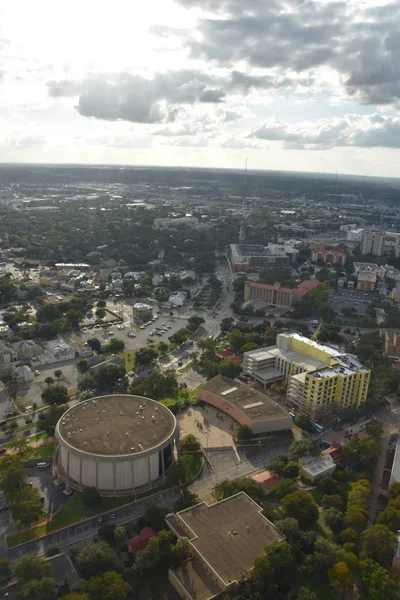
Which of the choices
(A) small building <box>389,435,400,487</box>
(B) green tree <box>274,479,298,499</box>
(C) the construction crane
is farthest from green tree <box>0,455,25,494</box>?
(A) small building <box>389,435,400,487</box>

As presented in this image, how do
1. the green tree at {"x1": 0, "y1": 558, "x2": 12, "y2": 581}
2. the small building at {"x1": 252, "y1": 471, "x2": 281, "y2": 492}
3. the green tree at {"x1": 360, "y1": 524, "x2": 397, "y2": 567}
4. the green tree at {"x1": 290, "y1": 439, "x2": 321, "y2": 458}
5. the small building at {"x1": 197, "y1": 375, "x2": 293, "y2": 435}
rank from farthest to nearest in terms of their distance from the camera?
the small building at {"x1": 197, "y1": 375, "x2": 293, "y2": 435} < the green tree at {"x1": 290, "y1": 439, "x2": 321, "y2": 458} < the small building at {"x1": 252, "y1": 471, "x2": 281, "y2": 492} < the green tree at {"x1": 360, "y1": 524, "x2": 397, "y2": 567} < the green tree at {"x1": 0, "y1": 558, "x2": 12, "y2": 581}

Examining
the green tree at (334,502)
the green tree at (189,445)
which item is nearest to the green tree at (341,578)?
the green tree at (334,502)

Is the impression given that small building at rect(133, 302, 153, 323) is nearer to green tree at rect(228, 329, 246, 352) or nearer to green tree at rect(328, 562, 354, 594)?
green tree at rect(228, 329, 246, 352)

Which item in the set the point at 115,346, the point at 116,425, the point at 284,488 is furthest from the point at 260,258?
the point at 284,488

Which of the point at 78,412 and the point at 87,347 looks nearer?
the point at 78,412

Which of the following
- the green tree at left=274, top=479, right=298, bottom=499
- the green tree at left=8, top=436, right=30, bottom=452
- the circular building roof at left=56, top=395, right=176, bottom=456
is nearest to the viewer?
the green tree at left=274, top=479, right=298, bottom=499

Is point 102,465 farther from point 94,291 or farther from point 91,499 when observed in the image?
point 94,291

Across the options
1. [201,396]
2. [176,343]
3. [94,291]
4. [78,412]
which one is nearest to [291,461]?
[201,396]
